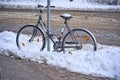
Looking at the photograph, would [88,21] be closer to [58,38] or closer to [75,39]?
[58,38]

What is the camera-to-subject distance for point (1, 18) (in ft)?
60.2

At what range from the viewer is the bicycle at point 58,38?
28.2 feet

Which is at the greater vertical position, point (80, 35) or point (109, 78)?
point (80, 35)

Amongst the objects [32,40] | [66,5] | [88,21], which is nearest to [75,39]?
[32,40]

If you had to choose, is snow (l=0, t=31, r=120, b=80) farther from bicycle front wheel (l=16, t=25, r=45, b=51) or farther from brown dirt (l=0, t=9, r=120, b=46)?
brown dirt (l=0, t=9, r=120, b=46)

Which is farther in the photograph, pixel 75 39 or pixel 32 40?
pixel 32 40

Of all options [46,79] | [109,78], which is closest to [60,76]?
[46,79]

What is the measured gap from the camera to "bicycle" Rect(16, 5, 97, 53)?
28.2 feet

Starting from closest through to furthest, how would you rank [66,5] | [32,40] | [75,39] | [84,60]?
[84,60], [75,39], [32,40], [66,5]

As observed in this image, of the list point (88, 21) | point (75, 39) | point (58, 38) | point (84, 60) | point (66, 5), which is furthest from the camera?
point (66, 5)

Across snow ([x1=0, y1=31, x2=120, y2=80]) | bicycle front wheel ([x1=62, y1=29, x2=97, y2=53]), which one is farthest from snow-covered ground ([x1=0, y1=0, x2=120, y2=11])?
snow ([x1=0, y1=31, x2=120, y2=80])

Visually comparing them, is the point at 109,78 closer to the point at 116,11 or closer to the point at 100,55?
A: the point at 100,55

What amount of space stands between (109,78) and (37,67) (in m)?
1.55

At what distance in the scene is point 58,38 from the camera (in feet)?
29.4
